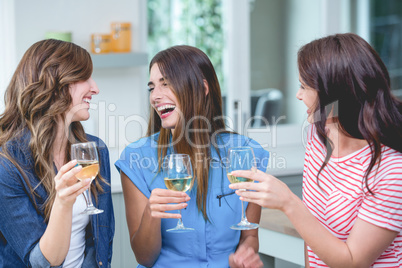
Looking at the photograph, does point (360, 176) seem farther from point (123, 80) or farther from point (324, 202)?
point (123, 80)

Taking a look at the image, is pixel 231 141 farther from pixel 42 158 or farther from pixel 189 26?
pixel 189 26

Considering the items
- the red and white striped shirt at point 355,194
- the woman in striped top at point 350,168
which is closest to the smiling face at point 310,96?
the woman in striped top at point 350,168

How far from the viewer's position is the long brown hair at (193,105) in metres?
1.77

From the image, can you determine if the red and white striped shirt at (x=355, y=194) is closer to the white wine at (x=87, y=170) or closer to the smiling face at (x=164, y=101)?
the smiling face at (x=164, y=101)

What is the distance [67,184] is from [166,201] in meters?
0.27

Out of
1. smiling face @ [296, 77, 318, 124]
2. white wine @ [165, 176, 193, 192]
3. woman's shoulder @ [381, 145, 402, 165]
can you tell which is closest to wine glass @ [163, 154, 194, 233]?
white wine @ [165, 176, 193, 192]

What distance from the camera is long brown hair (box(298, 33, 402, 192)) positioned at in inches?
55.6

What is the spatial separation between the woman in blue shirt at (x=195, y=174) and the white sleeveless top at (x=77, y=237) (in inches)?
6.3

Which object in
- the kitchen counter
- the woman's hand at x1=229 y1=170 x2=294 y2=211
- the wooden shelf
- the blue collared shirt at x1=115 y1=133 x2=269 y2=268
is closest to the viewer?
the woman's hand at x1=229 y1=170 x2=294 y2=211

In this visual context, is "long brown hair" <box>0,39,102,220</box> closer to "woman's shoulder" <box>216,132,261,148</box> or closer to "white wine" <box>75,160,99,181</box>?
"white wine" <box>75,160,99,181</box>

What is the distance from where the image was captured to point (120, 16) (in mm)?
3342

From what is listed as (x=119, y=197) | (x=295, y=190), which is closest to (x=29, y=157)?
(x=119, y=197)

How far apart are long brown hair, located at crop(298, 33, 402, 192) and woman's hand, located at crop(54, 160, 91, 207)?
0.68 m

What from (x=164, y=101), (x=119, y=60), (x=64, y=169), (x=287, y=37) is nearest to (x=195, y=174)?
(x=164, y=101)
